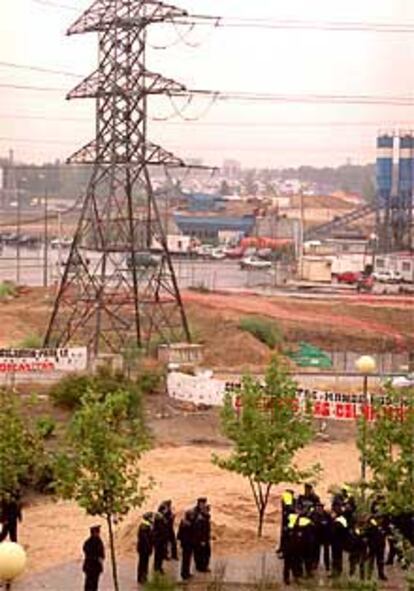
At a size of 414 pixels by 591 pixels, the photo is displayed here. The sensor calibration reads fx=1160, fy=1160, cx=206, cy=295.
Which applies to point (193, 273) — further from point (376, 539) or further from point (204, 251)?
point (376, 539)

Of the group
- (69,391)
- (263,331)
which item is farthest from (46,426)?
(263,331)

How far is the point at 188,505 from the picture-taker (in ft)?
35.7

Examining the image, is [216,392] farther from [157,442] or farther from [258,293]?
[258,293]

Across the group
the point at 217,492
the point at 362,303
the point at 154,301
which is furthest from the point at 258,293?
the point at 217,492

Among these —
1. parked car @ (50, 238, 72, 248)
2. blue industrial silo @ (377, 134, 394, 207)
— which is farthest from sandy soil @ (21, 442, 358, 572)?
blue industrial silo @ (377, 134, 394, 207)

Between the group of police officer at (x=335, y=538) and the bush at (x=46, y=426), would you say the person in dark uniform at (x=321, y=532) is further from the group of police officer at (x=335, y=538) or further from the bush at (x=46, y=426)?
the bush at (x=46, y=426)

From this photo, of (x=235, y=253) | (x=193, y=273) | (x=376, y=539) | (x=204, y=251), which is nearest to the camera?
(x=376, y=539)

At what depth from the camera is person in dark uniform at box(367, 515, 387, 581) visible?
27.2 ft

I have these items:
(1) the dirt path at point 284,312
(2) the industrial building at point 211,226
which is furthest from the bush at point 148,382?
(2) the industrial building at point 211,226

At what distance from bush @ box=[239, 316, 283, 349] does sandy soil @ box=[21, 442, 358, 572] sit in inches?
365

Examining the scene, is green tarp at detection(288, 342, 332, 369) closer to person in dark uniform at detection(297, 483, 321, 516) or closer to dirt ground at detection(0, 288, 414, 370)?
dirt ground at detection(0, 288, 414, 370)

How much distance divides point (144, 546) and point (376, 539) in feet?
5.46

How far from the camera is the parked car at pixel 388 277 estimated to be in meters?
37.9

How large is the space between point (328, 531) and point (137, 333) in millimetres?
12418
